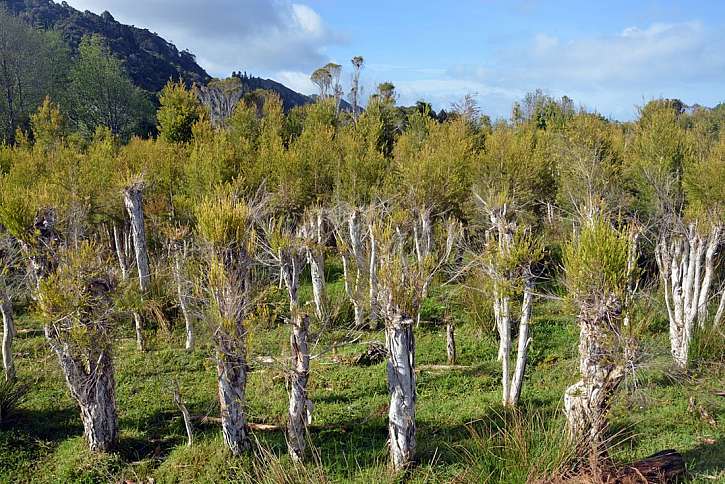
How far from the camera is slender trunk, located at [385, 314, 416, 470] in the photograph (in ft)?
20.4

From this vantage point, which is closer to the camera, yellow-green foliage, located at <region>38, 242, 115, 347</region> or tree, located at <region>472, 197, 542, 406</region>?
yellow-green foliage, located at <region>38, 242, 115, 347</region>

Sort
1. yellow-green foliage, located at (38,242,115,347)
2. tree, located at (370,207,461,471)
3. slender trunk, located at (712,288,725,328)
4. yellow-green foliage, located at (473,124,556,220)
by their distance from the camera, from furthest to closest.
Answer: yellow-green foliage, located at (473,124,556,220)
slender trunk, located at (712,288,725,328)
yellow-green foliage, located at (38,242,115,347)
tree, located at (370,207,461,471)

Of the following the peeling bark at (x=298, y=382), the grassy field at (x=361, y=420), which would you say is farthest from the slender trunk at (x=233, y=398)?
the peeling bark at (x=298, y=382)

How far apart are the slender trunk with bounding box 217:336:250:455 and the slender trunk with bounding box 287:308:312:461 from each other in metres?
0.81

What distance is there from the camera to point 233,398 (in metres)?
7.00

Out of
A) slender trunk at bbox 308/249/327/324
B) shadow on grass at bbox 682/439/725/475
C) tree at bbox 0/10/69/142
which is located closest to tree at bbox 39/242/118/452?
slender trunk at bbox 308/249/327/324

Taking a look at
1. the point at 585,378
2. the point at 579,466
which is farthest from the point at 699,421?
the point at 579,466

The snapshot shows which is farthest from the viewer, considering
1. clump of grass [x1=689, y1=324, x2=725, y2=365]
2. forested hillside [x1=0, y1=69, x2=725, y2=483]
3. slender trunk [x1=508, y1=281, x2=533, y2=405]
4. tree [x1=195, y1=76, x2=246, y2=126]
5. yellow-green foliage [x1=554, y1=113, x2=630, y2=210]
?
tree [x1=195, y1=76, x2=246, y2=126]

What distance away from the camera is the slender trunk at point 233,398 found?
6.85 m

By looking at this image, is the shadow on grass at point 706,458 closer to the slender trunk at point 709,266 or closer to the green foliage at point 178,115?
the slender trunk at point 709,266

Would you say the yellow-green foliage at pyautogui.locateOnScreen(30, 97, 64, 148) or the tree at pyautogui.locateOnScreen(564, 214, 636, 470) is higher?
the yellow-green foliage at pyautogui.locateOnScreen(30, 97, 64, 148)

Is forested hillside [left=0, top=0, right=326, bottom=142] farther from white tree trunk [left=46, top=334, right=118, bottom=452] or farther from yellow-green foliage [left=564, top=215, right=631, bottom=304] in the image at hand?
yellow-green foliage [left=564, top=215, right=631, bottom=304]

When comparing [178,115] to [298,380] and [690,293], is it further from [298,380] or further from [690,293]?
[690,293]

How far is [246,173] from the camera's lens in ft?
56.9
